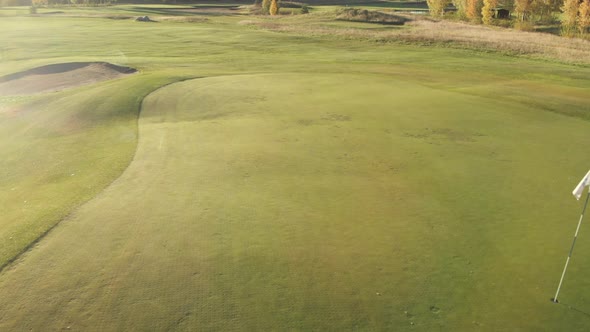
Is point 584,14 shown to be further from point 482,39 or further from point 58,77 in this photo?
point 58,77

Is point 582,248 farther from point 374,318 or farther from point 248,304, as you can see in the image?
point 248,304

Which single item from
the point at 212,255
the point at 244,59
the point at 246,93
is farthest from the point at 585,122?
the point at 244,59

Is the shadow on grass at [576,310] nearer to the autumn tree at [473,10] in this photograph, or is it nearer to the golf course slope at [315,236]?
the golf course slope at [315,236]

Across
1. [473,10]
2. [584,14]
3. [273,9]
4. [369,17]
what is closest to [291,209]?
[584,14]

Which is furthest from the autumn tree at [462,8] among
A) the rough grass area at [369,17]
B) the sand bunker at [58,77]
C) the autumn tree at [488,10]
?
the sand bunker at [58,77]

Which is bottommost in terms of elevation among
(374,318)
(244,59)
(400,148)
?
(374,318)

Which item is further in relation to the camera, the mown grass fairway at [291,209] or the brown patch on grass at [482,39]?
the brown patch on grass at [482,39]
